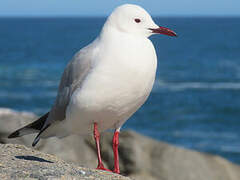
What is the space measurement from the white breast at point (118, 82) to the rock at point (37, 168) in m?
0.63

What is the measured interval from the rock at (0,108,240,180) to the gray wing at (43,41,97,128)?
12.7 ft

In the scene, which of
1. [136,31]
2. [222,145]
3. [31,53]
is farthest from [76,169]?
[31,53]

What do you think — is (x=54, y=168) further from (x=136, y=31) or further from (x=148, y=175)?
(x=148, y=175)

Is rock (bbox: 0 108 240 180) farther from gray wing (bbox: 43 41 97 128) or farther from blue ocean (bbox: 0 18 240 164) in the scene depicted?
blue ocean (bbox: 0 18 240 164)

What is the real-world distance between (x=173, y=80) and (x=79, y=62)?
1525 inches

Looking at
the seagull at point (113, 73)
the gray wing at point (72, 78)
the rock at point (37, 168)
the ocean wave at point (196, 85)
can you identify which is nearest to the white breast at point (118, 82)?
the seagull at point (113, 73)

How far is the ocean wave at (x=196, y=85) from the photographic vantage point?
130 ft

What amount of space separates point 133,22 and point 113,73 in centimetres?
63

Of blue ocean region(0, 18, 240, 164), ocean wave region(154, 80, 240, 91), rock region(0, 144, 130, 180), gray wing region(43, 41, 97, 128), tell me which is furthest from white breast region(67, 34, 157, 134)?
ocean wave region(154, 80, 240, 91)

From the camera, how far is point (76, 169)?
5.35 m

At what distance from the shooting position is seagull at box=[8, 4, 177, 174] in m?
5.27

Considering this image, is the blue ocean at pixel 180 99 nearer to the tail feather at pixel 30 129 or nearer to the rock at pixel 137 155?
the rock at pixel 137 155

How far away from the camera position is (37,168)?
16.6 ft

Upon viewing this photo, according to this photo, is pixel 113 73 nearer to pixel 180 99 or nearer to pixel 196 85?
pixel 180 99
